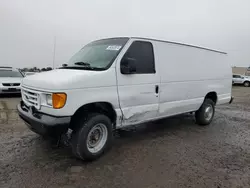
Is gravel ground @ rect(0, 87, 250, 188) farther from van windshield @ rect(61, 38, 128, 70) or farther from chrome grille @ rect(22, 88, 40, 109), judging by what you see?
van windshield @ rect(61, 38, 128, 70)

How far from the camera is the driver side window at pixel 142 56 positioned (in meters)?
4.00

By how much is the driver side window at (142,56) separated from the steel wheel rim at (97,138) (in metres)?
1.25

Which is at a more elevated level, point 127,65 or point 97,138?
point 127,65

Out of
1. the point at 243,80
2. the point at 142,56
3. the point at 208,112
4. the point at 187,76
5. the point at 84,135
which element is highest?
the point at 142,56

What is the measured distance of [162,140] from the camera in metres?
4.77

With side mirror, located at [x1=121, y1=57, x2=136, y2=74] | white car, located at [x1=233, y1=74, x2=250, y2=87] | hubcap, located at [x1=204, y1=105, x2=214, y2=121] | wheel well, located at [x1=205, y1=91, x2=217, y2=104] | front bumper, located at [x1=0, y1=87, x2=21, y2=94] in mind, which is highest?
side mirror, located at [x1=121, y1=57, x2=136, y2=74]

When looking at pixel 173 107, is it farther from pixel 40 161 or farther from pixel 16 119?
pixel 16 119

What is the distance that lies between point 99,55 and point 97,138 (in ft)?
5.09

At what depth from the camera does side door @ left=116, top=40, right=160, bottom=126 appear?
3.80 meters

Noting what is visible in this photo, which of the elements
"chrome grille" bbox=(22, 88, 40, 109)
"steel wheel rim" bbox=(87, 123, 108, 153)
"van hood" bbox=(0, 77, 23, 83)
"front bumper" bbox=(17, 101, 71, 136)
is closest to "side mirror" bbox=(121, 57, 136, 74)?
"steel wheel rim" bbox=(87, 123, 108, 153)

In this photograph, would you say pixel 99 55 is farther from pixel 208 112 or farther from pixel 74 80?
pixel 208 112

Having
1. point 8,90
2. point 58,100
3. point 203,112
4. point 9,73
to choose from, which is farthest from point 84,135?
point 9,73

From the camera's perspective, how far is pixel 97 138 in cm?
368

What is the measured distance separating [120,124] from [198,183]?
163cm
